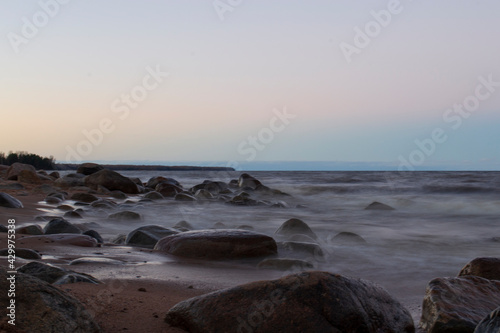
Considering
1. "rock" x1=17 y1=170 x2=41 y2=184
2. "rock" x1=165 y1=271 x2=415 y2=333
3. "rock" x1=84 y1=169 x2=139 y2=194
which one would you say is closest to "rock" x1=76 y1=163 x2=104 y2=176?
"rock" x1=84 y1=169 x2=139 y2=194

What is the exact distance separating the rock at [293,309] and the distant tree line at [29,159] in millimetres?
29148

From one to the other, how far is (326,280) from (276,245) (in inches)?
107

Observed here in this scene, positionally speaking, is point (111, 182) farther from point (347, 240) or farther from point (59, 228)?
point (347, 240)

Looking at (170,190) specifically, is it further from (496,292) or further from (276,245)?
(496,292)

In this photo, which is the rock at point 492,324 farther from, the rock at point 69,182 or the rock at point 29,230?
the rock at point 69,182

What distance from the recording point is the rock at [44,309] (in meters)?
1.72

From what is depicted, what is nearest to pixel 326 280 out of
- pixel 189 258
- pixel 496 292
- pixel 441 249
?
pixel 496 292

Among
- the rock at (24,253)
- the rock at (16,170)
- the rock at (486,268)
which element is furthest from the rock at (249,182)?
the rock at (486,268)

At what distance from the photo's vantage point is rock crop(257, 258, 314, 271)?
406 centimetres

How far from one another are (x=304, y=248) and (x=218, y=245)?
0.94 m

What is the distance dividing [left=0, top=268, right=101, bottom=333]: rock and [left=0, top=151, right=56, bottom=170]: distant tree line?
2914 centimetres

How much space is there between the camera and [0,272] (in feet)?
6.02

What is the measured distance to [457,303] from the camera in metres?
2.42

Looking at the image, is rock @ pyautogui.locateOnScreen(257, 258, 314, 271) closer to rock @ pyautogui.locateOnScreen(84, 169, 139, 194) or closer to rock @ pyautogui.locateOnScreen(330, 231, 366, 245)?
rock @ pyautogui.locateOnScreen(330, 231, 366, 245)
